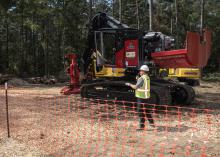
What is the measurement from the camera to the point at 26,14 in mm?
34531

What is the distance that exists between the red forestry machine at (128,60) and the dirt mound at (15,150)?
576 cm

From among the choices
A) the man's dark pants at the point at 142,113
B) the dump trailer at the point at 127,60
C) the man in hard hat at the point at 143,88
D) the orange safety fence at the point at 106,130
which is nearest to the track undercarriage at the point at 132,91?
the dump trailer at the point at 127,60

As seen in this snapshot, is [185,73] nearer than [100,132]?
No

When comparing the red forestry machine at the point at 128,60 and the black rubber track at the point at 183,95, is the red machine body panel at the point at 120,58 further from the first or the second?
the black rubber track at the point at 183,95

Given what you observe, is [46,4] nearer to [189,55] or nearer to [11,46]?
[11,46]

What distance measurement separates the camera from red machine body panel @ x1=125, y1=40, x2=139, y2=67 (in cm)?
1448

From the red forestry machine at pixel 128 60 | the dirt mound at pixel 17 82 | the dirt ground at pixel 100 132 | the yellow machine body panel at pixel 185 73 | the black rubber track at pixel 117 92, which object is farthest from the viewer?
the dirt mound at pixel 17 82

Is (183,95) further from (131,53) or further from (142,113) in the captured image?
(142,113)

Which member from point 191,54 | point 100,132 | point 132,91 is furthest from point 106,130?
point 191,54

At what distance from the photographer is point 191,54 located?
510 inches

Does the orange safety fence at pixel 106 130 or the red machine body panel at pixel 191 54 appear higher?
the red machine body panel at pixel 191 54

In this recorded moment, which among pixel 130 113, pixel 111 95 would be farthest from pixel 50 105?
pixel 130 113

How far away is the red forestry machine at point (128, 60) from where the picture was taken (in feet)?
45.8

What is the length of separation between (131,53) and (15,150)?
7.16 m
